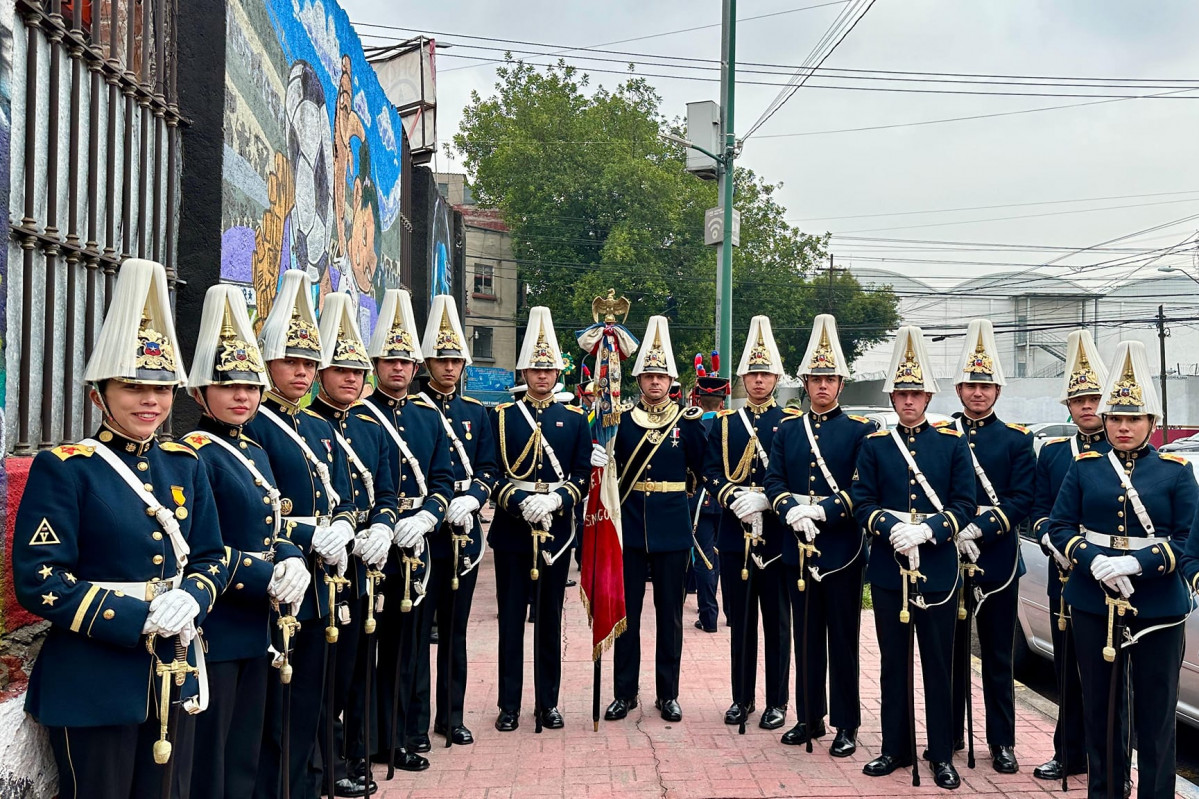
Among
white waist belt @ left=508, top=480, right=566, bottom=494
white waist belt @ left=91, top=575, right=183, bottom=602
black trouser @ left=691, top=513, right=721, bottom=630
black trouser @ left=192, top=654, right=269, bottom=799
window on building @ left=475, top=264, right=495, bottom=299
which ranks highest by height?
window on building @ left=475, top=264, right=495, bottom=299

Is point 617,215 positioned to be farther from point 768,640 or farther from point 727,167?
point 768,640

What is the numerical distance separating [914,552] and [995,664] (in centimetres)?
105

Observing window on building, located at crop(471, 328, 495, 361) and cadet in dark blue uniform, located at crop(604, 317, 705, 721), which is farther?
window on building, located at crop(471, 328, 495, 361)

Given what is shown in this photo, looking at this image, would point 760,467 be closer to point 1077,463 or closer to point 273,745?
point 1077,463

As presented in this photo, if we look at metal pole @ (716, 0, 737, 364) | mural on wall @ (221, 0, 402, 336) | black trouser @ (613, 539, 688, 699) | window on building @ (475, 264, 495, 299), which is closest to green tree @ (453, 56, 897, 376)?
window on building @ (475, 264, 495, 299)

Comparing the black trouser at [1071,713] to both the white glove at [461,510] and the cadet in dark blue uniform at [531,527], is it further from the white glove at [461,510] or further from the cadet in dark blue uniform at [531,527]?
the white glove at [461,510]

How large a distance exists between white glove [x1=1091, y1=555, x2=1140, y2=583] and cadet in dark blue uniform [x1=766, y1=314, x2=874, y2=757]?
1.54m

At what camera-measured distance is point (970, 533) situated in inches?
233

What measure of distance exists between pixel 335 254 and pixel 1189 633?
275 inches

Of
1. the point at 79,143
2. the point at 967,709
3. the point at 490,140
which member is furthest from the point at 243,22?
the point at 490,140

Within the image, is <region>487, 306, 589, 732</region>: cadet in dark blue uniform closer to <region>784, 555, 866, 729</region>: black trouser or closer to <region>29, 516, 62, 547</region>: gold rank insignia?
<region>784, 555, 866, 729</region>: black trouser

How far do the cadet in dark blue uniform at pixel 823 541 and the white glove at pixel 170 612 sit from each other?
12.2ft

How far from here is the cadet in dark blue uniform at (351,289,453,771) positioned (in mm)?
5738

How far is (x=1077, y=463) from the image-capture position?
542cm
